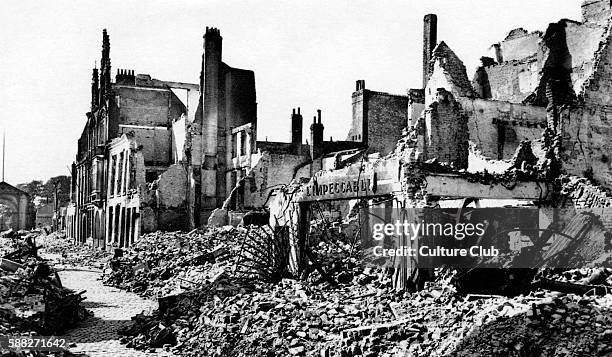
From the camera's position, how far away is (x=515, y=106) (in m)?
24.0

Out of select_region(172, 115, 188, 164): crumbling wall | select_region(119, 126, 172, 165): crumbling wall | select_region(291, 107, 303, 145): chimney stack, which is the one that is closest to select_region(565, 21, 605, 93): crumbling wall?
select_region(291, 107, 303, 145): chimney stack

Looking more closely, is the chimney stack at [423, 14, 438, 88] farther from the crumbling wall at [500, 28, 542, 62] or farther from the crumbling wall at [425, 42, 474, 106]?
the crumbling wall at [425, 42, 474, 106]

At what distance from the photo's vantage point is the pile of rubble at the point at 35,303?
13589 millimetres

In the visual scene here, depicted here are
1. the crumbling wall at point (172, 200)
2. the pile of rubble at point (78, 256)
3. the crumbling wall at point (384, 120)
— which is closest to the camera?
the pile of rubble at point (78, 256)

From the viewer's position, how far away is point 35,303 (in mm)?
14375

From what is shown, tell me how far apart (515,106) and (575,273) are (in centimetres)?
1135

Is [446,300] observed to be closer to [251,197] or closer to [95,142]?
[251,197]

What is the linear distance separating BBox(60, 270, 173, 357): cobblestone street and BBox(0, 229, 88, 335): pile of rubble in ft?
1.38

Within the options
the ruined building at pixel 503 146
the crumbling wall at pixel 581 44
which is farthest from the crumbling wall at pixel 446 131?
the crumbling wall at pixel 581 44

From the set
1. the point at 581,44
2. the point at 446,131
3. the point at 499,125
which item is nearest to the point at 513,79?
the point at 581,44

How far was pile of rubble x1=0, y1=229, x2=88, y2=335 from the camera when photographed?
13.6 meters

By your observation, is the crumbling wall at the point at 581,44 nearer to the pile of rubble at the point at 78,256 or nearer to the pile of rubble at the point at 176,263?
the pile of rubble at the point at 176,263

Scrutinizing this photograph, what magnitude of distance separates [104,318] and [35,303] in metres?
2.36

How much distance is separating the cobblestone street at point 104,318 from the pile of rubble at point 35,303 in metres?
0.42
